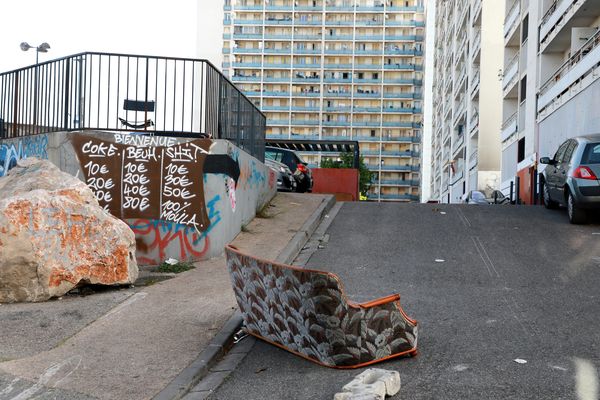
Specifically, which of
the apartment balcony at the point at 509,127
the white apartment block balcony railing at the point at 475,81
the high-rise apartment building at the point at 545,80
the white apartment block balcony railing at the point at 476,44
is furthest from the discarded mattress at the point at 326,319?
the white apartment block balcony railing at the point at 476,44

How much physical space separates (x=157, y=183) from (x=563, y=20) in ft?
67.5

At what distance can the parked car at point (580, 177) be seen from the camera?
43.7 feet

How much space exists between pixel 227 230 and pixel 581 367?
21.8ft

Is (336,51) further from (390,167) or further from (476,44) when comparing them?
(476,44)

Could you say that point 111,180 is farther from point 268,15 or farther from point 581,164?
point 268,15

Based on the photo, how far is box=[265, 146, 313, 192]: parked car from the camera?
2169cm

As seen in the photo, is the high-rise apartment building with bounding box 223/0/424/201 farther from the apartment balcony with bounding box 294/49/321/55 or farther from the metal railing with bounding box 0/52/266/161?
the metal railing with bounding box 0/52/266/161

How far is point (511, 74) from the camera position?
3778cm

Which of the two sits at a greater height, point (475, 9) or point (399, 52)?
point (399, 52)

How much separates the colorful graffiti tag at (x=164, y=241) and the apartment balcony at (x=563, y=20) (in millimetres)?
18796

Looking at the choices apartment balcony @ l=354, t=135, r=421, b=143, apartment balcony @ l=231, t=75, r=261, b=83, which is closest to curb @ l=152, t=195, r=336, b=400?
apartment balcony @ l=354, t=135, r=421, b=143

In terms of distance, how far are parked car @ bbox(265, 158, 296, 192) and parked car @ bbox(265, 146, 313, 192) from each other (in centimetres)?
65

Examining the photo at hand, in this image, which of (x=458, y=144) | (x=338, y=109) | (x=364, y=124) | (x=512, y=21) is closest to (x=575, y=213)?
(x=512, y=21)

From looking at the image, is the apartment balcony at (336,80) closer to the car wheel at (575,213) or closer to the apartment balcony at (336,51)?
the apartment balcony at (336,51)
